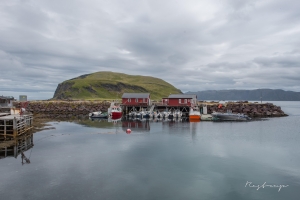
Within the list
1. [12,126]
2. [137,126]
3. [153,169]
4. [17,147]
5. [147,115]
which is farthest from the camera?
[147,115]

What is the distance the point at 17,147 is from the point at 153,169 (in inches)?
805

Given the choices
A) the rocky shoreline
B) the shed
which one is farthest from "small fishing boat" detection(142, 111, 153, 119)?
the shed

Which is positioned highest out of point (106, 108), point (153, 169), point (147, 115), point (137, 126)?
point (106, 108)

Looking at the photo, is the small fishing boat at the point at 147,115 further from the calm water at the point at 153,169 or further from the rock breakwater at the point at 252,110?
the calm water at the point at 153,169

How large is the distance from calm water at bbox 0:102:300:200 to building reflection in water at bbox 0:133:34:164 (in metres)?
0.75

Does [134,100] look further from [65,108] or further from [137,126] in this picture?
[65,108]

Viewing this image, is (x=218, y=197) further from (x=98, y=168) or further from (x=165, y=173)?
(x=98, y=168)

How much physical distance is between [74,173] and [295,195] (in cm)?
1918

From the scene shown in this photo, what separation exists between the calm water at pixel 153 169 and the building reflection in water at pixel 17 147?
2.45ft

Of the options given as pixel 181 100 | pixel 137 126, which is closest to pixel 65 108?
pixel 181 100

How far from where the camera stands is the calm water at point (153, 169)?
19594mm

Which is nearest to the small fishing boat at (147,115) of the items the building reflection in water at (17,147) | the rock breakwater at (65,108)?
the rock breakwater at (65,108)

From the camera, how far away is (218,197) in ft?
62.2

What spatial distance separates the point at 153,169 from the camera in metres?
25.3
